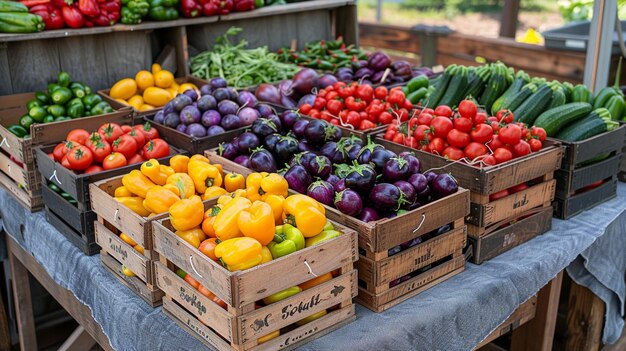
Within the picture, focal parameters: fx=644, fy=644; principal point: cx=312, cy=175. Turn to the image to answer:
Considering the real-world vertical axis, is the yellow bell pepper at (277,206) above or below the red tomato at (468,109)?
below

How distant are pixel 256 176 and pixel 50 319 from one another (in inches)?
103

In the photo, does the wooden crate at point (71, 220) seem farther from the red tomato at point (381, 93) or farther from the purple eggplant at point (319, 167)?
the red tomato at point (381, 93)

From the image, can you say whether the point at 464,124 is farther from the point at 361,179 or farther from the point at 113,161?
the point at 113,161

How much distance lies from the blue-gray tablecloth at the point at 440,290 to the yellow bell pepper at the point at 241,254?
0.38m

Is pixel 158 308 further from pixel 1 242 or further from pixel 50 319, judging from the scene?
pixel 50 319

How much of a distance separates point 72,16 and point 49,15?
0.13 m

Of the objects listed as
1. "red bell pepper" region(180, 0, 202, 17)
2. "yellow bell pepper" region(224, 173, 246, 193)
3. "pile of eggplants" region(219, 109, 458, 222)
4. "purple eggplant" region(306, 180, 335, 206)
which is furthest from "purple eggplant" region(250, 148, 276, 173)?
"red bell pepper" region(180, 0, 202, 17)

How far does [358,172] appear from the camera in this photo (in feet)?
8.00

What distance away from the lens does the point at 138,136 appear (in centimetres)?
312

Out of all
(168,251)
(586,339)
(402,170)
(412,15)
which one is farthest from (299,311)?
(412,15)

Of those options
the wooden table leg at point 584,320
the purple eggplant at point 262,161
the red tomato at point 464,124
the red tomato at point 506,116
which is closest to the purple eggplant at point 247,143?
the purple eggplant at point 262,161

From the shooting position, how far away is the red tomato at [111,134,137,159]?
302 cm

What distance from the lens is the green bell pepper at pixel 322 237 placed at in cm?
220

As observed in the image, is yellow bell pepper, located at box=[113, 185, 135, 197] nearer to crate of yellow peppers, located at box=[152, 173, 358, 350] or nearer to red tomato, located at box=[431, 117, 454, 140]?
crate of yellow peppers, located at box=[152, 173, 358, 350]
